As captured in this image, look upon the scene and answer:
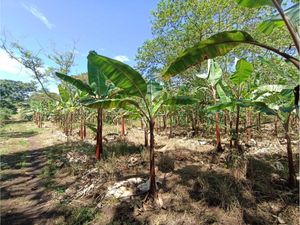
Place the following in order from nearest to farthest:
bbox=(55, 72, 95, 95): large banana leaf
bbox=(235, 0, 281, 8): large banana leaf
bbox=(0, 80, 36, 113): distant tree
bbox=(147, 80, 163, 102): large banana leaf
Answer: bbox=(235, 0, 281, 8): large banana leaf, bbox=(147, 80, 163, 102): large banana leaf, bbox=(55, 72, 95, 95): large banana leaf, bbox=(0, 80, 36, 113): distant tree

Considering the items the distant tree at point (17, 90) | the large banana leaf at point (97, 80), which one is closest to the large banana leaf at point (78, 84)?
the large banana leaf at point (97, 80)

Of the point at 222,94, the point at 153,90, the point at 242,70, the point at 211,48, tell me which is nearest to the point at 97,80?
the point at 153,90

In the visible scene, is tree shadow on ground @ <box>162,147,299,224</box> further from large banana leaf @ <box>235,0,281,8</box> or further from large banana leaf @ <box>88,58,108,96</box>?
large banana leaf @ <box>235,0,281,8</box>

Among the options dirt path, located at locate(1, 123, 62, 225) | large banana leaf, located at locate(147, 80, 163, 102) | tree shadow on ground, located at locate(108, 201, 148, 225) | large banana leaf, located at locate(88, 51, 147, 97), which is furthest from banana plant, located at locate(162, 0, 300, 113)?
dirt path, located at locate(1, 123, 62, 225)

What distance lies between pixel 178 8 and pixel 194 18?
125cm

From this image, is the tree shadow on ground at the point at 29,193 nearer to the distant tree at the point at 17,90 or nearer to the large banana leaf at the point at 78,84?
the large banana leaf at the point at 78,84

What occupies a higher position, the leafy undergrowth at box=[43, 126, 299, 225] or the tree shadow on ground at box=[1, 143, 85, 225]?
the leafy undergrowth at box=[43, 126, 299, 225]

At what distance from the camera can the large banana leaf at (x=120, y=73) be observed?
10.8 feet

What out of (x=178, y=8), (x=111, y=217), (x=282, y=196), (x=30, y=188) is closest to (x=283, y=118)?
(x=282, y=196)

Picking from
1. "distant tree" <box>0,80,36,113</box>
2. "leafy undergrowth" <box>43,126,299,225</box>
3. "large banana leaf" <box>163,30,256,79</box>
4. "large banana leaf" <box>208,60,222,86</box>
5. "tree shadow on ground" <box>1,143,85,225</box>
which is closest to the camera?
"large banana leaf" <box>163,30,256,79</box>

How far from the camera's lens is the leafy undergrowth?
3.45 meters

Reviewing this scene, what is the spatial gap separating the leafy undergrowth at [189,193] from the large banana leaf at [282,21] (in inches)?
111

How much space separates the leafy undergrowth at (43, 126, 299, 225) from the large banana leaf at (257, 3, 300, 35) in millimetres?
2818

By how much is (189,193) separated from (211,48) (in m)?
2.78
